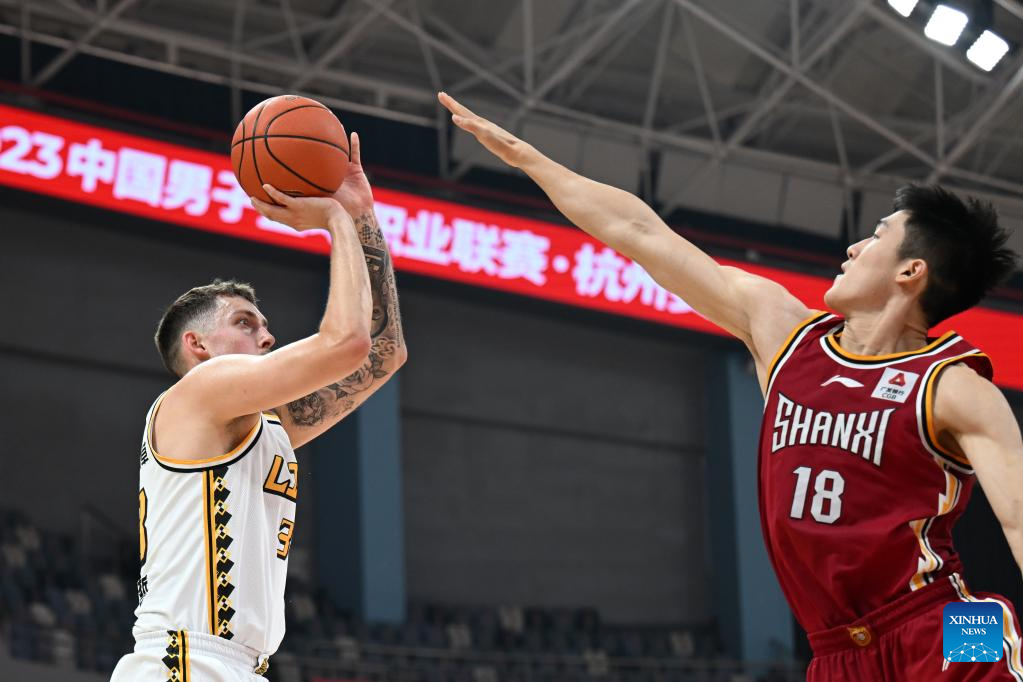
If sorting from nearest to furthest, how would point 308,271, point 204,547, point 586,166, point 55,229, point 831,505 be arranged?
1. point 831,505
2. point 204,547
3. point 55,229
4. point 308,271
5. point 586,166

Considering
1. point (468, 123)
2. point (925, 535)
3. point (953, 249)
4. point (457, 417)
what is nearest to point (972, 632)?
point (925, 535)

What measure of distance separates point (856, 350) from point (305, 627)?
1148cm

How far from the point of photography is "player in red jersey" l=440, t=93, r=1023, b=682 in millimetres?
3078

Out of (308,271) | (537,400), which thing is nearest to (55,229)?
(308,271)

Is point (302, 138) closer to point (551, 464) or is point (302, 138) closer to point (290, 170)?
point (290, 170)

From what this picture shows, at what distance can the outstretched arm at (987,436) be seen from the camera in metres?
2.94

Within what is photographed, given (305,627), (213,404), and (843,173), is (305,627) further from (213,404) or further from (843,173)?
(213,404)

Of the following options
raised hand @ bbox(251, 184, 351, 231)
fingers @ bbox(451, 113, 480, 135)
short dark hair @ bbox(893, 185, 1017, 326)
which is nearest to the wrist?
raised hand @ bbox(251, 184, 351, 231)

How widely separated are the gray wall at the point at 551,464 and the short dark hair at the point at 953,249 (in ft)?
42.8

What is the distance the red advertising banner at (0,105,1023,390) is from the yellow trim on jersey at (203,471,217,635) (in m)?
10.1

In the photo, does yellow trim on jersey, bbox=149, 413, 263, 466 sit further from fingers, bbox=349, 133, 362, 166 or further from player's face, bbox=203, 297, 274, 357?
fingers, bbox=349, 133, 362, 166

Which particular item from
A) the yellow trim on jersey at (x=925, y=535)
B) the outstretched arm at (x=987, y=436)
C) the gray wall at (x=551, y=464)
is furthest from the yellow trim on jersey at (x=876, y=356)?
the gray wall at (x=551, y=464)

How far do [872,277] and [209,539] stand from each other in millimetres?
1806

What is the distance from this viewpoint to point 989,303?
1778 cm
